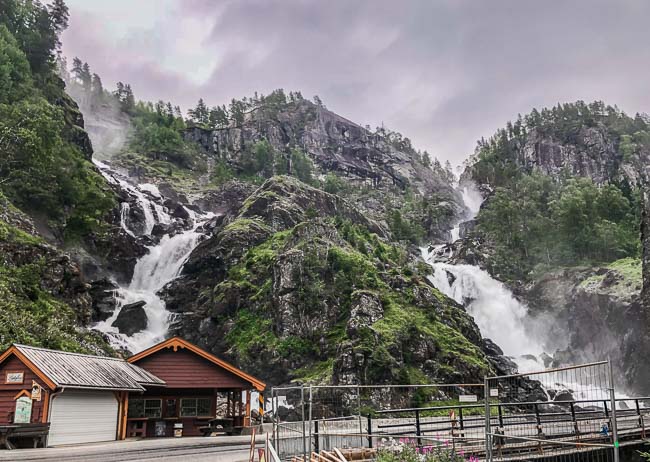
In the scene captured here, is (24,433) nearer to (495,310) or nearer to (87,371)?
(87,371)

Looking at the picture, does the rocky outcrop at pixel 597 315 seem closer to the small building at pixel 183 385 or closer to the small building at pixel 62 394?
the small building at pixel 183 385

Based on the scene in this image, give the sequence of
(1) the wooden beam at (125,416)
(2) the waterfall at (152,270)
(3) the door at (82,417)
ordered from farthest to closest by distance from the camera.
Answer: (2) the waterfall at (152,270) < (1) the wooden beam at (125,416) < (3) the door at (82,417)

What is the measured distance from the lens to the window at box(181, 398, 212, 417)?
2589cm

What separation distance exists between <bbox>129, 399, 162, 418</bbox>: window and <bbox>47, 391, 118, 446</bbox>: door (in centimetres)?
219

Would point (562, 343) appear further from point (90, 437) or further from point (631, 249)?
point (90, 437)

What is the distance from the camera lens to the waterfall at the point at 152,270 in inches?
1730

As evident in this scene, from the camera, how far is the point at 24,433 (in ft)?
60.4

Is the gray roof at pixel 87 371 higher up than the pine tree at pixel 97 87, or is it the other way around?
the pine tree at pixel 97 87

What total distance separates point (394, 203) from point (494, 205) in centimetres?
2877

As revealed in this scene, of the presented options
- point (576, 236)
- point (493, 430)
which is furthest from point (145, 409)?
point (576, 236)

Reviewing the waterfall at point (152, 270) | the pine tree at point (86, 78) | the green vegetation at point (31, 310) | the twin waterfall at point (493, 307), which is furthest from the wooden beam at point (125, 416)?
the pine tree at point (86, 78)

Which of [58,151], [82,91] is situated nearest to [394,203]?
[58,151]

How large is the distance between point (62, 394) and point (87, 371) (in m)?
1.83

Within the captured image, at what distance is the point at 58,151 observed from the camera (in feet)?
160
